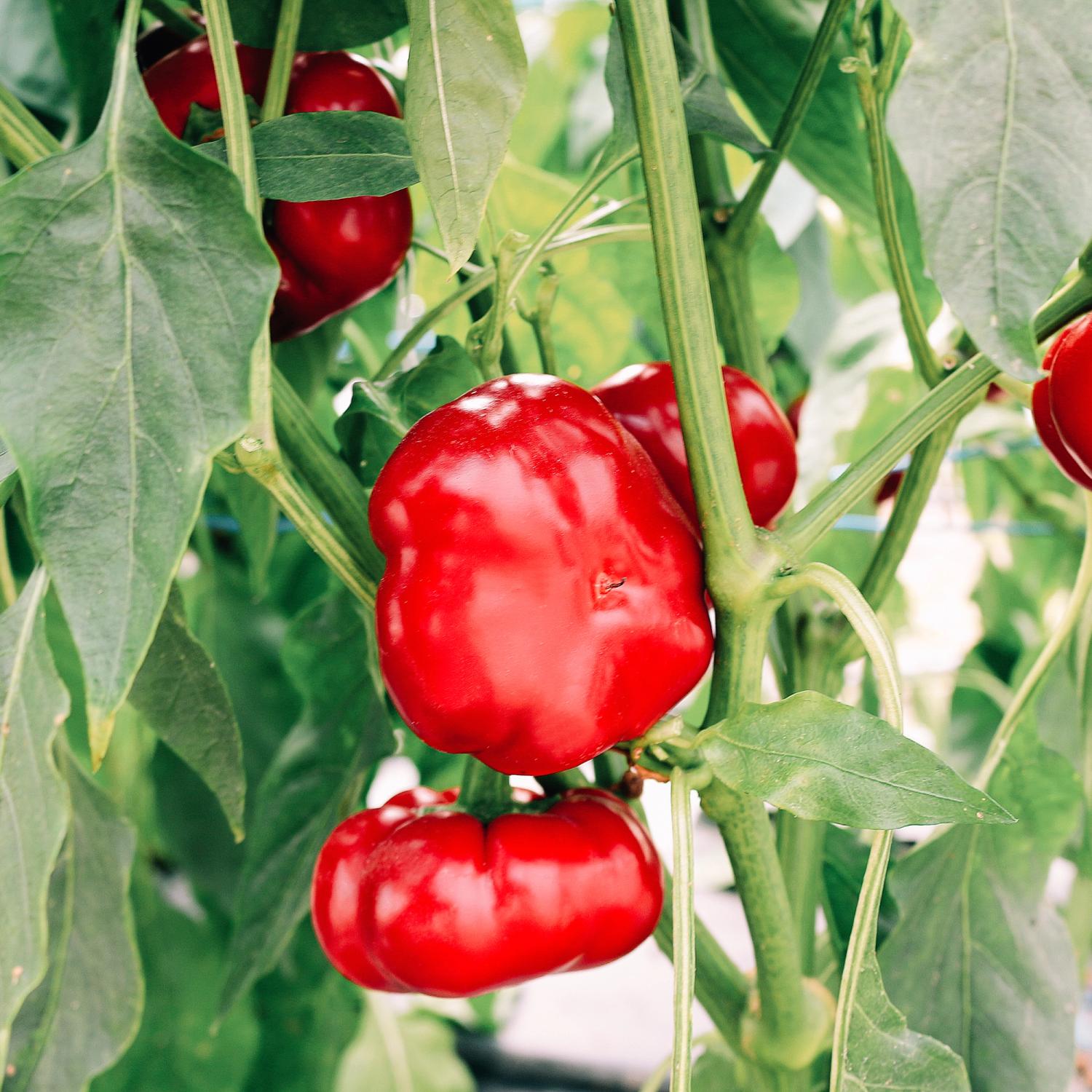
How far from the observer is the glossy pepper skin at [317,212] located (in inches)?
16.1

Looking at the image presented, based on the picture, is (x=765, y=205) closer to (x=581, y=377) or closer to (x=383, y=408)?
(x=581, y=377)

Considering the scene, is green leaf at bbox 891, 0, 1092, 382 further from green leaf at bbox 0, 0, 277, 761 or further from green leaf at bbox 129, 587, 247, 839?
green leaf at bbox 129, 587, 247, 839

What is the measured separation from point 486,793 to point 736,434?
0.52 feet

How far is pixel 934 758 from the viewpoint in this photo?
0.28m

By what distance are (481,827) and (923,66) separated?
0.89 ft

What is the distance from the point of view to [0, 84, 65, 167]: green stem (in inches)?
13.6

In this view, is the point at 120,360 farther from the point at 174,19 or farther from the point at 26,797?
the point at 174,19

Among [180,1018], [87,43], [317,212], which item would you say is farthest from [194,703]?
[180,1018]

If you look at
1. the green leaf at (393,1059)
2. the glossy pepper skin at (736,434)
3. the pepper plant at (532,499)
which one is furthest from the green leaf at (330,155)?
the green leaf at (393,1059)

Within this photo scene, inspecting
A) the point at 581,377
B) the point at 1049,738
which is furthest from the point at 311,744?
the point at 1049,738

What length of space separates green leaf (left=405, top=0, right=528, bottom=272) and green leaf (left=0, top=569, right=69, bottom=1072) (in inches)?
6.0

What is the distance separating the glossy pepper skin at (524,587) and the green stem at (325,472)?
35mm

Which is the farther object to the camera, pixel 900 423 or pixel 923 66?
pixel 900 423

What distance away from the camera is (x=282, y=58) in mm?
384
